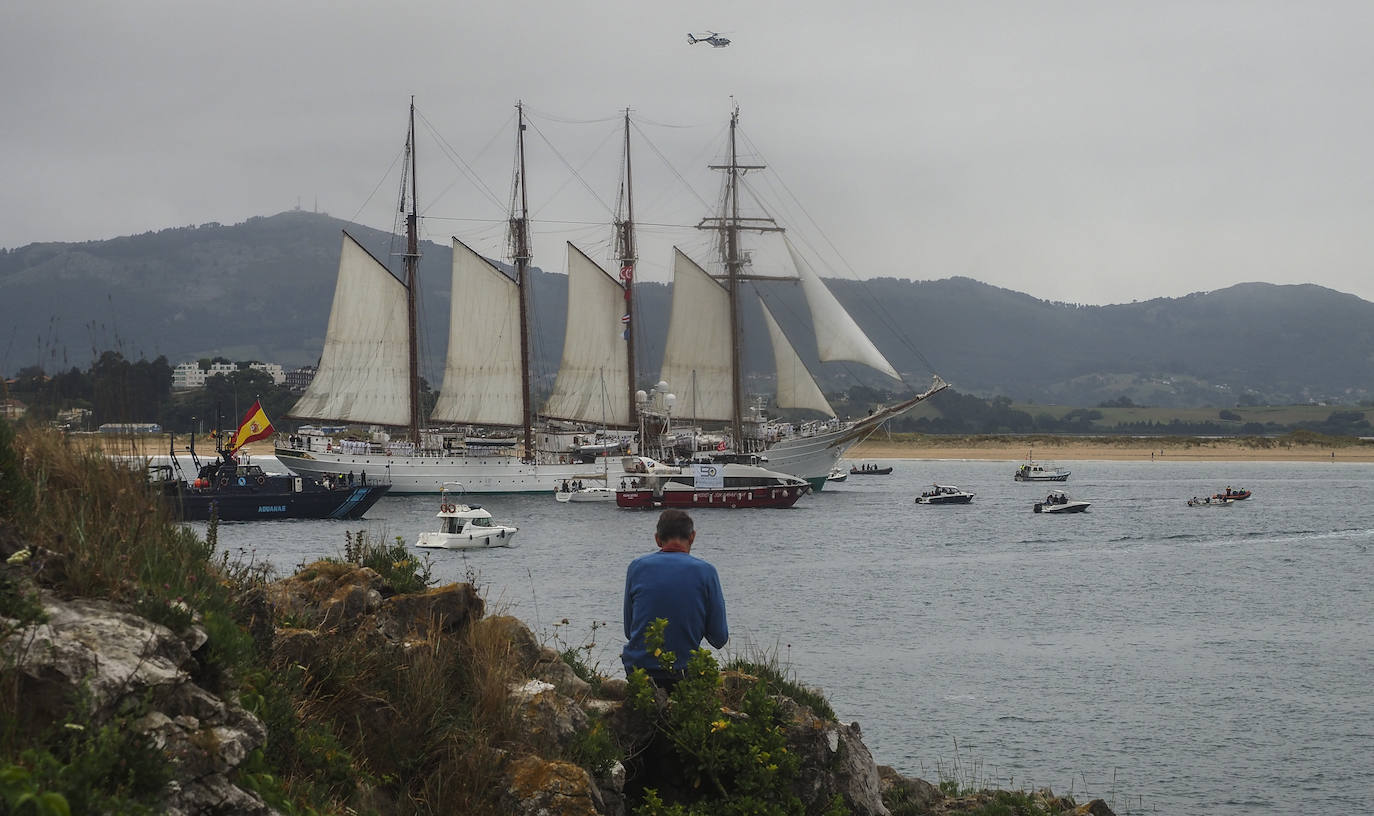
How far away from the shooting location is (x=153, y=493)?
830cm

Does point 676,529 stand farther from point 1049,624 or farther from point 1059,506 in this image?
point 1059,506

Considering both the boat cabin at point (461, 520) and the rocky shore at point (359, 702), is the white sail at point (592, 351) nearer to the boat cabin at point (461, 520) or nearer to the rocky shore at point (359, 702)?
the boat cabin at point (461, 520)

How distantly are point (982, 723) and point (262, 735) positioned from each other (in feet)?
58.4

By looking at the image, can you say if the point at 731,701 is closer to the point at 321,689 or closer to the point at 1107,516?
the point at 321,689

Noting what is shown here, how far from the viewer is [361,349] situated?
262 feet

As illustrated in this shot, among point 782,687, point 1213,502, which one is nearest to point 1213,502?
point 1213,502

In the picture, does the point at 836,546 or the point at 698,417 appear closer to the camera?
the point at 836,546

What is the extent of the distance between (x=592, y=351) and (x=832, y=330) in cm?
1664

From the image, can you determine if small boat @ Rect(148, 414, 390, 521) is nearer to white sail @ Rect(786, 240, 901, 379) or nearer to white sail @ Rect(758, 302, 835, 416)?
white sail @ Rect(758, 302, 835, 416)

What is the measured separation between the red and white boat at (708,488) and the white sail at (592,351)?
10.5m

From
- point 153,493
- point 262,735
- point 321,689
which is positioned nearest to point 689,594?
point 321,689

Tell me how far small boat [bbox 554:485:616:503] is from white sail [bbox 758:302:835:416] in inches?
604

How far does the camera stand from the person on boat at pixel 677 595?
8.44m

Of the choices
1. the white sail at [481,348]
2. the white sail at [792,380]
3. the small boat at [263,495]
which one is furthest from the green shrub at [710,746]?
the white sail at [792,380]
